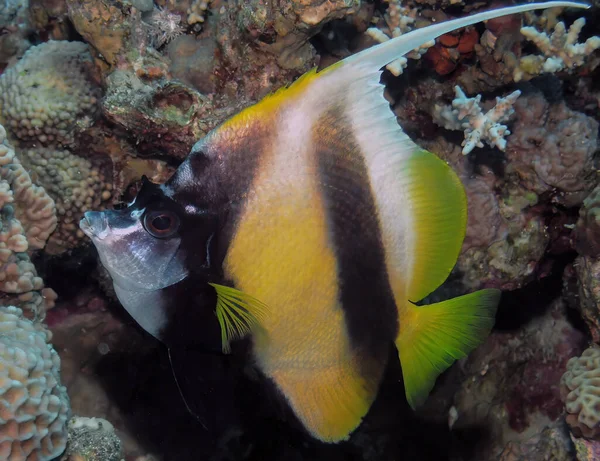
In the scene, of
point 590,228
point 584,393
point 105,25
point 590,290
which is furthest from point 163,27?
point 584,393

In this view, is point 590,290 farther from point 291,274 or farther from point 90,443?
point 90,443

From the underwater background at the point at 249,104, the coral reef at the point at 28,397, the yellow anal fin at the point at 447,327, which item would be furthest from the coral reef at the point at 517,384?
the coral reef at the point at 28,397

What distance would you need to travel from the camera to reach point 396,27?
2740 millimetres

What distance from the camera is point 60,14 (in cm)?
320

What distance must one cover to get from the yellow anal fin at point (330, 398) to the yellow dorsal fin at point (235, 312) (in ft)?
0.86

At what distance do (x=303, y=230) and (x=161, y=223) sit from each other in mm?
370

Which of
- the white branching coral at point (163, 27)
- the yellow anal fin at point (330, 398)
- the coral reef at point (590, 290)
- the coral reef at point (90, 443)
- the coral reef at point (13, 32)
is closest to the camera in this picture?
the yellow anal fin at point (330, 398)

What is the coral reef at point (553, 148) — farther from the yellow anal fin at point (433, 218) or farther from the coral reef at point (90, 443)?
the coral reef at point (90, 443)

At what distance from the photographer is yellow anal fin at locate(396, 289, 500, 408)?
4.80ft

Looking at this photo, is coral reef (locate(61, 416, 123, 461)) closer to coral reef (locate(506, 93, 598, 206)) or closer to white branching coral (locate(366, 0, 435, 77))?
white branching coral (locate(366, 0, 435, 77))

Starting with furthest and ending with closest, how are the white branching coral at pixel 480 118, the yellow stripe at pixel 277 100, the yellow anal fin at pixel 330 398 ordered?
the white branching coral at pixel 480 118, the yellow anal fin at pixel 330 398, the yellow stripe at pixel 277 100

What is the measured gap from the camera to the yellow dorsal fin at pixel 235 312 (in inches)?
51.6

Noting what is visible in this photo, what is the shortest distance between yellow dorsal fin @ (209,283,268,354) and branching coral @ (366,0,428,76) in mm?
1692

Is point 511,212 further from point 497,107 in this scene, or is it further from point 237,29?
point 237,29
